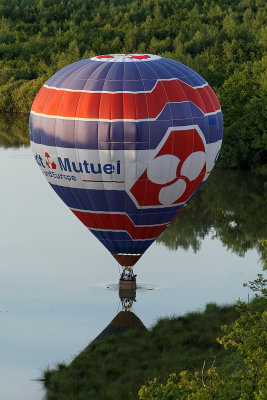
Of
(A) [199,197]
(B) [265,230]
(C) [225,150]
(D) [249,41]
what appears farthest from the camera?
(D) [249,41]

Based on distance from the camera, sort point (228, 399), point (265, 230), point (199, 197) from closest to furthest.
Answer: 1. point (228, 399)
2. point (265, 230)
3. point (199, 197)

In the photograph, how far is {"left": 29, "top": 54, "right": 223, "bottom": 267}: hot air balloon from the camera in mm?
40156

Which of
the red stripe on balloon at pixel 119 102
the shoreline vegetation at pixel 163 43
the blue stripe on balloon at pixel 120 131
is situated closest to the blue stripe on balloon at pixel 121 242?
the blue stripe on balloon at pixel 120 131

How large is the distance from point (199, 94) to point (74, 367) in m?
11.3

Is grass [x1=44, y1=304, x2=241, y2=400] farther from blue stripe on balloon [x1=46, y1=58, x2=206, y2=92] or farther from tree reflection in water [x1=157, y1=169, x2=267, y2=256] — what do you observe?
tree reflection in water [x1=157, y1=169, x2=267, y2=256]

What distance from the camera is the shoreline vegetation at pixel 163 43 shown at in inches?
2820

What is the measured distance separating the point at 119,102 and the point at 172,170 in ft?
10.2

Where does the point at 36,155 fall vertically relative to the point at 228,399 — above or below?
above

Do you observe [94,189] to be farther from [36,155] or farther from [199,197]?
[199,197]

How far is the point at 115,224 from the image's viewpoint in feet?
137

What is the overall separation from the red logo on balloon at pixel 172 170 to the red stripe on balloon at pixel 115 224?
1.04 meters

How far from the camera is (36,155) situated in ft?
140

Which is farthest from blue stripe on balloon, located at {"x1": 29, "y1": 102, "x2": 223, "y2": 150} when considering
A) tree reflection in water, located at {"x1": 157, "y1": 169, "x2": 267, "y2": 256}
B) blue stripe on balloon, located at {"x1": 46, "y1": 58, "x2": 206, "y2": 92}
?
tree reflection in water, located at {"x1": 157, "y1": 169, "x2": 267, "y2": 256}

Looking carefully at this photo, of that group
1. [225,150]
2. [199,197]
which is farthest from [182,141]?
[225,150]
